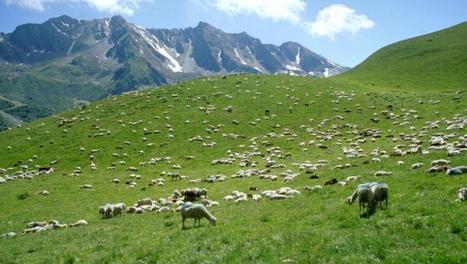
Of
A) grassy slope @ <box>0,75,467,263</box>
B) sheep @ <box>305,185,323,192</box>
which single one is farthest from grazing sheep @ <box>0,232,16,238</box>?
sheep @ <box>305,185,323,192</box>

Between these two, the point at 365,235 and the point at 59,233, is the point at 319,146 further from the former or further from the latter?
the point at 365,235

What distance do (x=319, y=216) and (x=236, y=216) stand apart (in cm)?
568

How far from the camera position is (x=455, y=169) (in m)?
25.4

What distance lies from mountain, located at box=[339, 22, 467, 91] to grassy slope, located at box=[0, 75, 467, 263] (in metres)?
12.6

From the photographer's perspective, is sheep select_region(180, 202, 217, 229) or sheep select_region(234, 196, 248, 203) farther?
sheep select_region(234, 196, 248, 203)

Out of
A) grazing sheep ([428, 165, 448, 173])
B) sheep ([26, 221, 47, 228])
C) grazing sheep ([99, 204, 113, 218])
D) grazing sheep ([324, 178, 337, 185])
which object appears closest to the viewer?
grazing sheep ([428, 165, 448, 173])

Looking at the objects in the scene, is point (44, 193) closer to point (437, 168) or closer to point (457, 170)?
point (437, 168)

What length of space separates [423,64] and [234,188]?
258ft

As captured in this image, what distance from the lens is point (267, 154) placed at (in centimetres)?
5212

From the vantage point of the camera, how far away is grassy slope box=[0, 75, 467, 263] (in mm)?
17188

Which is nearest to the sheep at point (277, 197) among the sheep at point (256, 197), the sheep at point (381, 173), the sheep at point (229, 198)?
the sheep at point (256, 197)

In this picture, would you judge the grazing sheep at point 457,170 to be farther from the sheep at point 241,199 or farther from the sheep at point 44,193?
the sheep at point 44,193

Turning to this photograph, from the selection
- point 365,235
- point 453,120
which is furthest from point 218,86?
point 365,235

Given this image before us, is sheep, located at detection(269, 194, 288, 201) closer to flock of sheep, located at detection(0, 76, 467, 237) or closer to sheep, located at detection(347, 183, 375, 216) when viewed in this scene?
flock of sheep, located at detection(0, 76, 467, 237)
